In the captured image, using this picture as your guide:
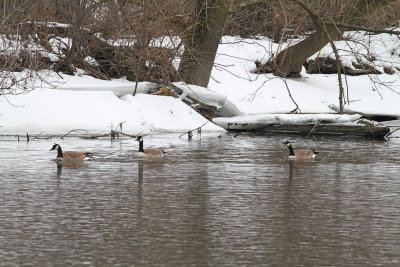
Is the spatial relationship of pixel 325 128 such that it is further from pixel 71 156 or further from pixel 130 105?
pixel 71 156

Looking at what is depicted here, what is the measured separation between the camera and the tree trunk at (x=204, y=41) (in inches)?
1017

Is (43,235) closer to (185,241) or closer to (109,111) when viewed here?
(185,241)

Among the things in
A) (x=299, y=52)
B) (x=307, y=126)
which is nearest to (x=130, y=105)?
(x=307, y=126)

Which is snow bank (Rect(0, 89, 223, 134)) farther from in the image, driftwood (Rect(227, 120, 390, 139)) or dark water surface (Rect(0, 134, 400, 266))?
dark water surface (Rect(0, 134, 400, 266))

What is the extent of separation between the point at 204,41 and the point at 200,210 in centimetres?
1597

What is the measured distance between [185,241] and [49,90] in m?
16.1

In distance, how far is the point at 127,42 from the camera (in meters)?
28.6

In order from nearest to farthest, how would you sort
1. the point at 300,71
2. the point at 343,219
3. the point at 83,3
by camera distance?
the point at 343,219 → the point at 83,3 → the point at 300,71

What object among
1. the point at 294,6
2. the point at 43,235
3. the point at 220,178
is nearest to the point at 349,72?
the point at 294,6

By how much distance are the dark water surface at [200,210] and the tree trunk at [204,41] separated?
7999 mm

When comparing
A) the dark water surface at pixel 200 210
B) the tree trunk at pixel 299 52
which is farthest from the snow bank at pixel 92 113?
the tree trunk at pixel 299 52

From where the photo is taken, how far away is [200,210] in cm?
1138

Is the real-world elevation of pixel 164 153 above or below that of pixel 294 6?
below

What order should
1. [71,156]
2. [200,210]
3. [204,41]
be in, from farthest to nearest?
[204,41] < [71,156] < [200,210]
